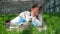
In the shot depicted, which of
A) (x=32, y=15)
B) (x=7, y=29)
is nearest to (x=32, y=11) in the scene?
(x=32, y=15)

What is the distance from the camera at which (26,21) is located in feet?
7.86

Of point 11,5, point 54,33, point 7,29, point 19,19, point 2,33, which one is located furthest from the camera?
point 11,5

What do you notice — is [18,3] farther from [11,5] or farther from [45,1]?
[45,1]

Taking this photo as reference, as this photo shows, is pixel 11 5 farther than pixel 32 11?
Yes

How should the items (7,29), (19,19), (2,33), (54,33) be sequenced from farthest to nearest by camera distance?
(19,19), (7,29), (2,33), (54,33)

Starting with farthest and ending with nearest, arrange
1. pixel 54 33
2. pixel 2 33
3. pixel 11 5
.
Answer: pixel 11 5 → pixel 2 33 → pixel 54 33

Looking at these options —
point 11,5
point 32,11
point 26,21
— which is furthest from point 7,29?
point 11,5

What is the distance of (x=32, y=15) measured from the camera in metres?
2.50

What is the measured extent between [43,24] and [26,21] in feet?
0.53

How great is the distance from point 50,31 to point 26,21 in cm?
42

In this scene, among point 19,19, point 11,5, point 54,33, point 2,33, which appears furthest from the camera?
point 11,5

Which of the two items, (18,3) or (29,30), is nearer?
(29,30)

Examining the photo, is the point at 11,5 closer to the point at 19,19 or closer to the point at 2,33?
the point at 19,19

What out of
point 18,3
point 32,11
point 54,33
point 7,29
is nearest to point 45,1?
point 18,3
